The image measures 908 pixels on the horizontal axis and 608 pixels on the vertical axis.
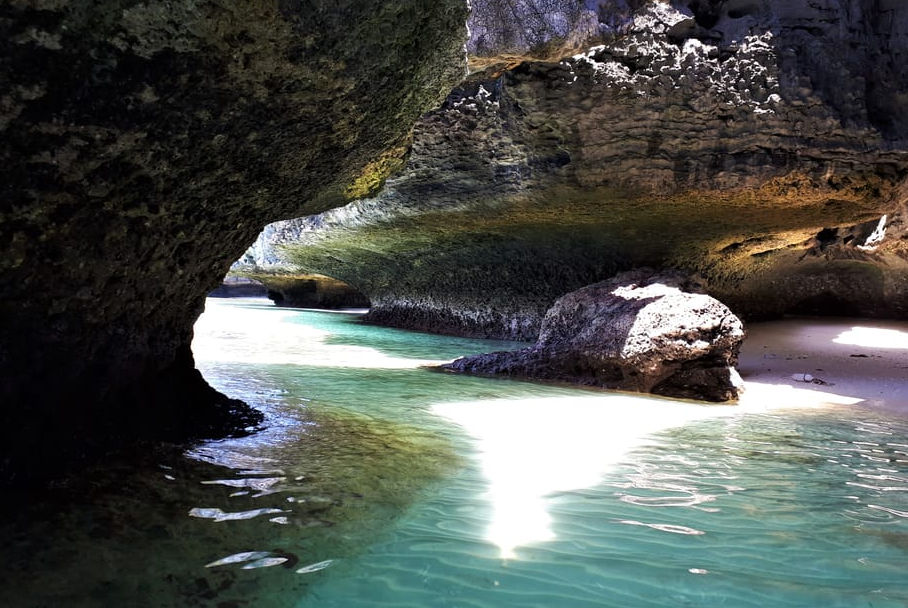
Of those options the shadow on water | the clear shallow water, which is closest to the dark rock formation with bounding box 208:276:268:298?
the clear shallow water

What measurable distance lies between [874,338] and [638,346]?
6.13 meters

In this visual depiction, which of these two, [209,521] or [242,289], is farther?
[242,289]

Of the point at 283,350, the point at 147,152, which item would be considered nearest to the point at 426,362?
the point at 283,350

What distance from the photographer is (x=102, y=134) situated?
2.01 metres

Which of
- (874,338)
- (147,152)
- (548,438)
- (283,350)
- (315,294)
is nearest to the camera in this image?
(147,152)

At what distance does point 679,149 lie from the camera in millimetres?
6902

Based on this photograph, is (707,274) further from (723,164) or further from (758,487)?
(758,487)

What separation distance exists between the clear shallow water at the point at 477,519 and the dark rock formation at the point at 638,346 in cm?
168

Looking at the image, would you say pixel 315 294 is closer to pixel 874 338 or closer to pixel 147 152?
pixel 874 338

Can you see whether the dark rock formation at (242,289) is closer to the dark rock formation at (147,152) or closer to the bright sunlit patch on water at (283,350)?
the bright sunlit patch on water at (283,350)

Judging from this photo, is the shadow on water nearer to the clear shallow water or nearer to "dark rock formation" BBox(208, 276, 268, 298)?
the clear shallow water

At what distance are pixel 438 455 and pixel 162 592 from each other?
5.65 feet

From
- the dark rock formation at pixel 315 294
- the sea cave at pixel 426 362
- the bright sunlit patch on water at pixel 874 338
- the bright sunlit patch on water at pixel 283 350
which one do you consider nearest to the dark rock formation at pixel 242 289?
the dark rock formation at pixel 315 294

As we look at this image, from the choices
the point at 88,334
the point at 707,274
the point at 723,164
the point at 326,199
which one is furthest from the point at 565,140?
the point at 88,334
